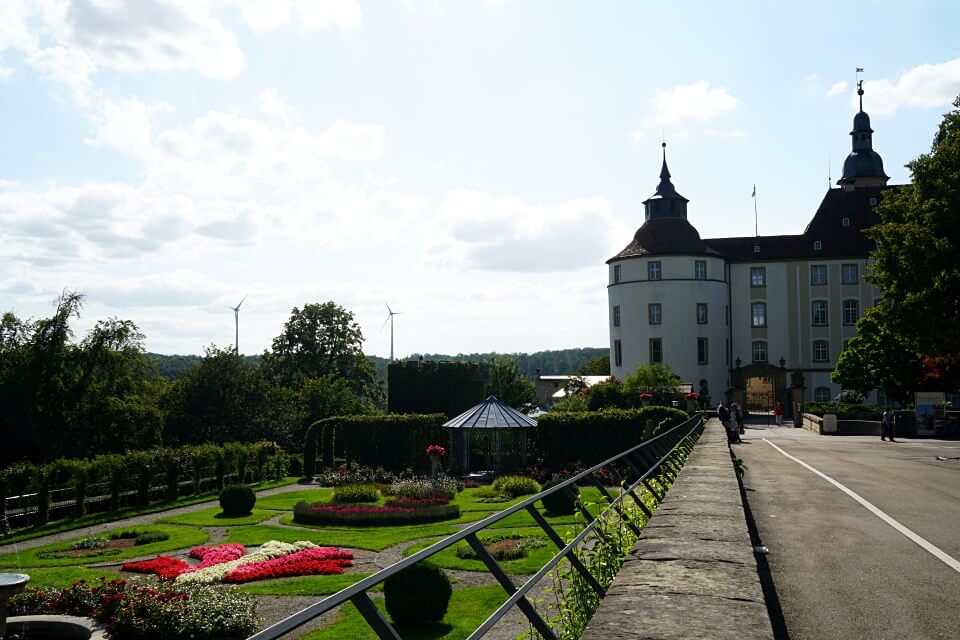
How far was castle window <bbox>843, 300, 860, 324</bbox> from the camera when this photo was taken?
76438mm

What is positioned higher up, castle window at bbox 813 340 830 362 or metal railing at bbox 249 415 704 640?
castle window at bbox 813 340 830 362

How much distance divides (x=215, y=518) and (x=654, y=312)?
52787mm

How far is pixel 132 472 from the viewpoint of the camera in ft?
116

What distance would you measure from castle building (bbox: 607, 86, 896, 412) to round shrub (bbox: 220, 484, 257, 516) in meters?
50.3

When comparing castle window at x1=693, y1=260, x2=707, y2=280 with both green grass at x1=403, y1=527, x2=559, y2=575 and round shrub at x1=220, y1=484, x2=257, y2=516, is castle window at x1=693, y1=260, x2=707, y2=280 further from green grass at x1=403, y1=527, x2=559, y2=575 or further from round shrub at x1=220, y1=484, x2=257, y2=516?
green grass at x1=403, y1=527, x2=559, y2=575

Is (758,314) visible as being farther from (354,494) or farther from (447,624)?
(447,624)

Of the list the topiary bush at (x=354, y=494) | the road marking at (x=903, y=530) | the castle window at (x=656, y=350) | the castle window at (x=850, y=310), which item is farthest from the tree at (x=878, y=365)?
the road marking at (x=903, y=530)

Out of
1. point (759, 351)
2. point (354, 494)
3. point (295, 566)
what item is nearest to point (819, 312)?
point (759, 351)

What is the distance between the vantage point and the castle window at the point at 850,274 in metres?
76.6

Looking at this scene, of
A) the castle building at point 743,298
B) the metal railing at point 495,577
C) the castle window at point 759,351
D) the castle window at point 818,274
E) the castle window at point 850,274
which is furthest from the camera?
the castle window at point 759,351

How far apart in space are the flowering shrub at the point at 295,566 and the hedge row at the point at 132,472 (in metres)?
12.8

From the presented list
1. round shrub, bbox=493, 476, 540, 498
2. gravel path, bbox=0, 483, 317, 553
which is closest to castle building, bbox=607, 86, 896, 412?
round shrub, bbox=493, 476, 540, 498

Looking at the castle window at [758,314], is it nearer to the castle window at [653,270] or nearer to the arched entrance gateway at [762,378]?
the arched entrance gateway at [762,378]

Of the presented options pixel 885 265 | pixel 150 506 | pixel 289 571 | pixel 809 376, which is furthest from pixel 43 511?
pixel 809 376
